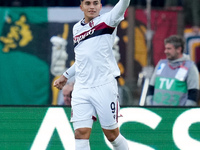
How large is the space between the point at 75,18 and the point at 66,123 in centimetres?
517

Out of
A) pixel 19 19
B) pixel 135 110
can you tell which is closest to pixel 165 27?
pixel 19 19

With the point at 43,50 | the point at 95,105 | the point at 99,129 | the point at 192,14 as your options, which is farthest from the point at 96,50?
the point at 192,14

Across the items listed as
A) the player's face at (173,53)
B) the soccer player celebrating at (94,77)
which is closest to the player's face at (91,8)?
the soccer player celebrating at (94,77)

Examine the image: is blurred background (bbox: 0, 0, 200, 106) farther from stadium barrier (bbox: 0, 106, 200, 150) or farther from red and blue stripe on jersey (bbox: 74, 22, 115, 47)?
red and blue stripe on jersey (bbox: 74, 22, 115, 47)

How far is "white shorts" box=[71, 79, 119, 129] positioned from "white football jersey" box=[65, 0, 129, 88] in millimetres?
70

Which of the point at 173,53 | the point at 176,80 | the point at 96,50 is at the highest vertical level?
the point at 96,50

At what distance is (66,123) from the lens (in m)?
7.47

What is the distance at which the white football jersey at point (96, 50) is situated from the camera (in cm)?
650

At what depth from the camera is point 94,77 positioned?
258 inches

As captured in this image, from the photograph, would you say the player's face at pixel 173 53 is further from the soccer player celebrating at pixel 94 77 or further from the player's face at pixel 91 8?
the player's face at pixel 91 8

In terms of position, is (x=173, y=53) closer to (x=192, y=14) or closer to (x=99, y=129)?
(x=99, y=129)

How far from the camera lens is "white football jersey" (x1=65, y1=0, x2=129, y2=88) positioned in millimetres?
6500

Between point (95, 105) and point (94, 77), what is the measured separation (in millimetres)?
273


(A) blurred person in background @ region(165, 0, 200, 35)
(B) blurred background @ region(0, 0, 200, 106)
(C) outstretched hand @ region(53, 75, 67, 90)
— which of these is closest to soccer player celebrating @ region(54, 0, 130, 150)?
(C) outstretched hand @ region(53, 75, 67, 90)
